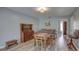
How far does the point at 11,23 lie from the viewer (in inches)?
91.4

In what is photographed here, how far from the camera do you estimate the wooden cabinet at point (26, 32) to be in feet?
7.73

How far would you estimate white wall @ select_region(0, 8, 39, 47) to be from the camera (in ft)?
7.39

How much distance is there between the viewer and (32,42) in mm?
2330

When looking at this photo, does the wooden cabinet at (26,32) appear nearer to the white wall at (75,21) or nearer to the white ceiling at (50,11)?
the white ceiling at (50,11)

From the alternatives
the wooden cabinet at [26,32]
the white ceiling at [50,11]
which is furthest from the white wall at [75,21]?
the wooden cabinet at [26,32]

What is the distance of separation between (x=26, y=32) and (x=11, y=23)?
1.18ft

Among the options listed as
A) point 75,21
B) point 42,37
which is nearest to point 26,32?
point 42,37

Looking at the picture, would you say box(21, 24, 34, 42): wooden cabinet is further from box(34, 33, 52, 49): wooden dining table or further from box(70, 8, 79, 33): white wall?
box(70, 8, 79, 33): white wall

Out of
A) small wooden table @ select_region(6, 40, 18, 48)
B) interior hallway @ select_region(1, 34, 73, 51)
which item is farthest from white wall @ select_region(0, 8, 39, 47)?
interior hallway @ select_region(1, 34, 73, 51)

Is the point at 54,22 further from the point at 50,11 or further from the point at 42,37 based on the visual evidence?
the point at 42,37
